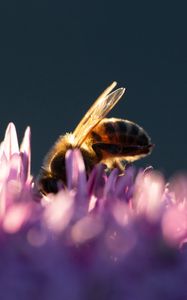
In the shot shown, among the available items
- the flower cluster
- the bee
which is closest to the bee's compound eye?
the bee

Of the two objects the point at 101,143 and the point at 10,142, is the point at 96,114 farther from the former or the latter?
the point at 10,142

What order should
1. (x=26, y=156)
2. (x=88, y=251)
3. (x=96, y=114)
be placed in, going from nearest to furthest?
(x=88, y=251) < (x=26, y=156) < (x=96, y=114)

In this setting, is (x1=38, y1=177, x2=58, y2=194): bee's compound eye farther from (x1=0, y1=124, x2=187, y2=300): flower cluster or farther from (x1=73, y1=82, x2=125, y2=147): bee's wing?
(x1=0, y1=124, x2=187, y2=300): flower cluster

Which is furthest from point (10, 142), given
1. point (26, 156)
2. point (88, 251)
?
point (88, 251)

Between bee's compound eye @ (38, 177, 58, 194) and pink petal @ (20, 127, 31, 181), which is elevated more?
pink petal @ (20, 127, 31, 181)

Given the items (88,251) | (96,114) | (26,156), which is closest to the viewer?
(88,251)

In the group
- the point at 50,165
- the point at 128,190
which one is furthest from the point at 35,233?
the point at 50,165

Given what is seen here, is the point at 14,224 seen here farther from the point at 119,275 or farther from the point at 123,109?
the point at 123,109
